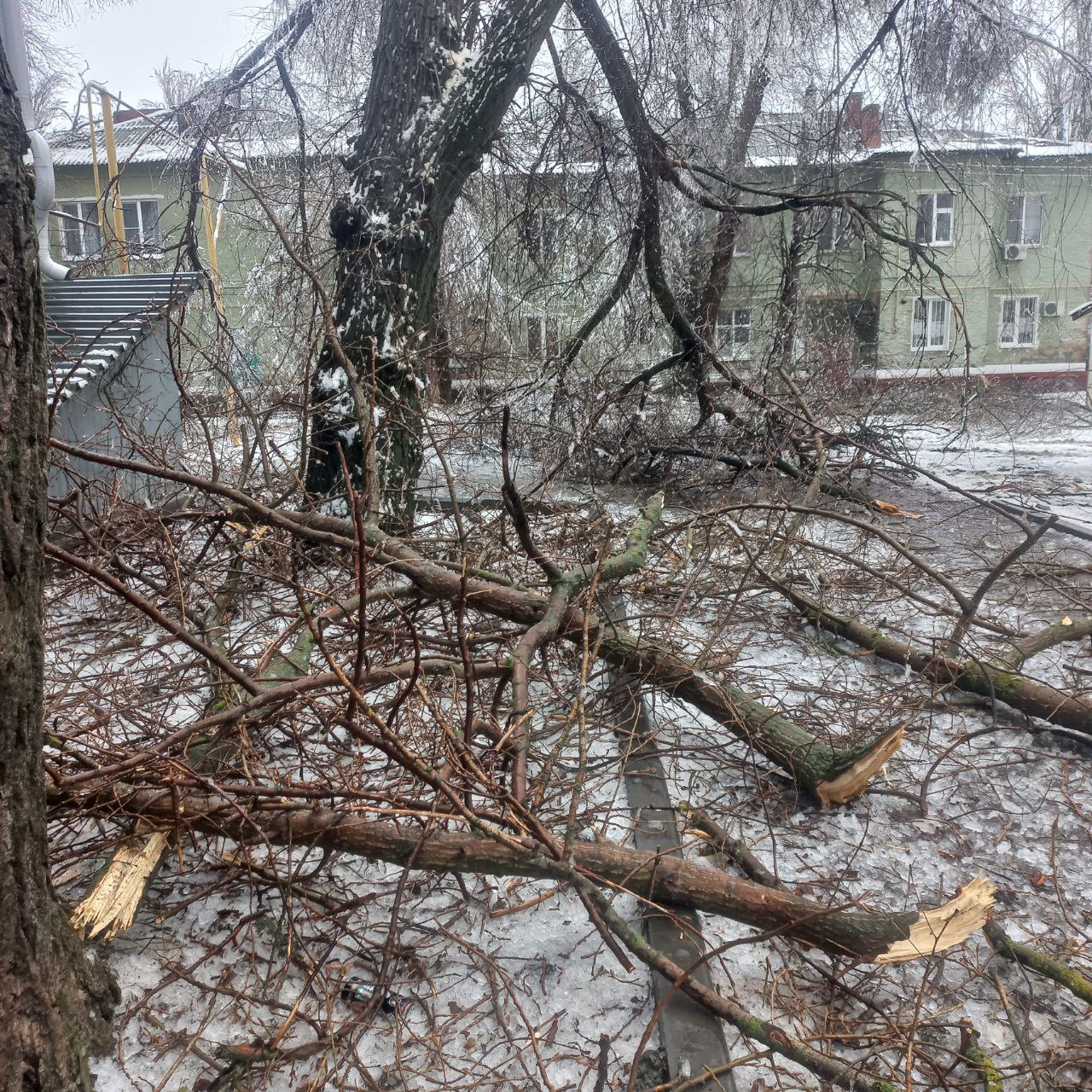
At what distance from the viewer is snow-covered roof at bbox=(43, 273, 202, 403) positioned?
6.28m

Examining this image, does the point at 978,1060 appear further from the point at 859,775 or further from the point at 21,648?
the point at 21,648

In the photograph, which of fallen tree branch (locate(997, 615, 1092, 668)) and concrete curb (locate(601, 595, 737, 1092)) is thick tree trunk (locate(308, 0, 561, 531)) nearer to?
concrete curb (locate(601, 595, 737, 1092))

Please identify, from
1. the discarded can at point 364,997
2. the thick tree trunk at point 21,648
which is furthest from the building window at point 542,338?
the thick tree trunk at point 21,648

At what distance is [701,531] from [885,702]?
1973mm

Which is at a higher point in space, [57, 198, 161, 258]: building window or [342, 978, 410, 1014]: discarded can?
[57, 198, 161, 258]: building window

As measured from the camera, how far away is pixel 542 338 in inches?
406

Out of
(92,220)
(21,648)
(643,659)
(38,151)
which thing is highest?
(92,220)

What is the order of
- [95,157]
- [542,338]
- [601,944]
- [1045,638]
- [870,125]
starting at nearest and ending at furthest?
[601,944] → [1045,638] → [870,125] → [542,338] → [95,157]

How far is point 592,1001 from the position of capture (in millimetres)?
2020

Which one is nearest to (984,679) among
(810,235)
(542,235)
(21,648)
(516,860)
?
(516,860)

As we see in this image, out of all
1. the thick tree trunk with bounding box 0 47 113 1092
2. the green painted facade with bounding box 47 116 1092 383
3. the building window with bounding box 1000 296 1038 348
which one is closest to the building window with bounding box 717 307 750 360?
the green painted facade with bounding box 47 116 1092 383

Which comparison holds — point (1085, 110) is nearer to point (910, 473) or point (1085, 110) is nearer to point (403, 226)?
point (910, 473)

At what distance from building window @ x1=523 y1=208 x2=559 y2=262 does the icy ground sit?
16.4 ft

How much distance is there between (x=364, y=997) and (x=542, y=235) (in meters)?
6.72
